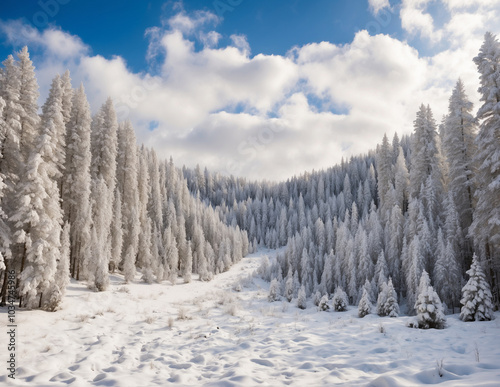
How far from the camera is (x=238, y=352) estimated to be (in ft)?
38.4

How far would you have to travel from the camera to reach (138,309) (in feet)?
70.6

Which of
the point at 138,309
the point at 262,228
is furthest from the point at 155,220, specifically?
the point at 262,228

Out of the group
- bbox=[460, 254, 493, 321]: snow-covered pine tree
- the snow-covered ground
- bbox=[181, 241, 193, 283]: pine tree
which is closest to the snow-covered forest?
bbox=[460, 254, 493, 321]: snow-covered pine tree

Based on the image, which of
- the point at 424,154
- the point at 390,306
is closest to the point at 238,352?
the point at 390,306

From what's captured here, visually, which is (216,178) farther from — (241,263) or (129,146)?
(129,146)

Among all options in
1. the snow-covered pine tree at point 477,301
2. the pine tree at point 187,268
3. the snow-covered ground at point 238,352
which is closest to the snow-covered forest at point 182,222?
the snow-covered pine tree at point 477,301

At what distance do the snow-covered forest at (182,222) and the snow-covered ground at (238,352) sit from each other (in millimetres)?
3266

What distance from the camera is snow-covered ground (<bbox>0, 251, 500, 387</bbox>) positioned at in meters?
8.24

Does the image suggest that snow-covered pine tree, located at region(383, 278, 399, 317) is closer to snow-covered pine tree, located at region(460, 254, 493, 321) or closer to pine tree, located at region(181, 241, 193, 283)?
snow-covered pine tree, located at region(460, 254, 493, 321)

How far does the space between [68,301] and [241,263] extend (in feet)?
Answer: 217

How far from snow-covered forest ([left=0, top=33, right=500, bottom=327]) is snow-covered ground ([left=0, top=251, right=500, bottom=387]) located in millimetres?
3266

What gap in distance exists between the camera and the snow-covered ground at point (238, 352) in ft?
27.0

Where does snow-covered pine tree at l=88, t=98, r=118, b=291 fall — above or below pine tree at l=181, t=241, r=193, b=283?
above

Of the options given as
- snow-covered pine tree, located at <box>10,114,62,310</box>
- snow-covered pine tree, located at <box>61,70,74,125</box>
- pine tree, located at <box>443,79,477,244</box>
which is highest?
snow-covered pine tree, located at <box>61,70,74,125</box>
